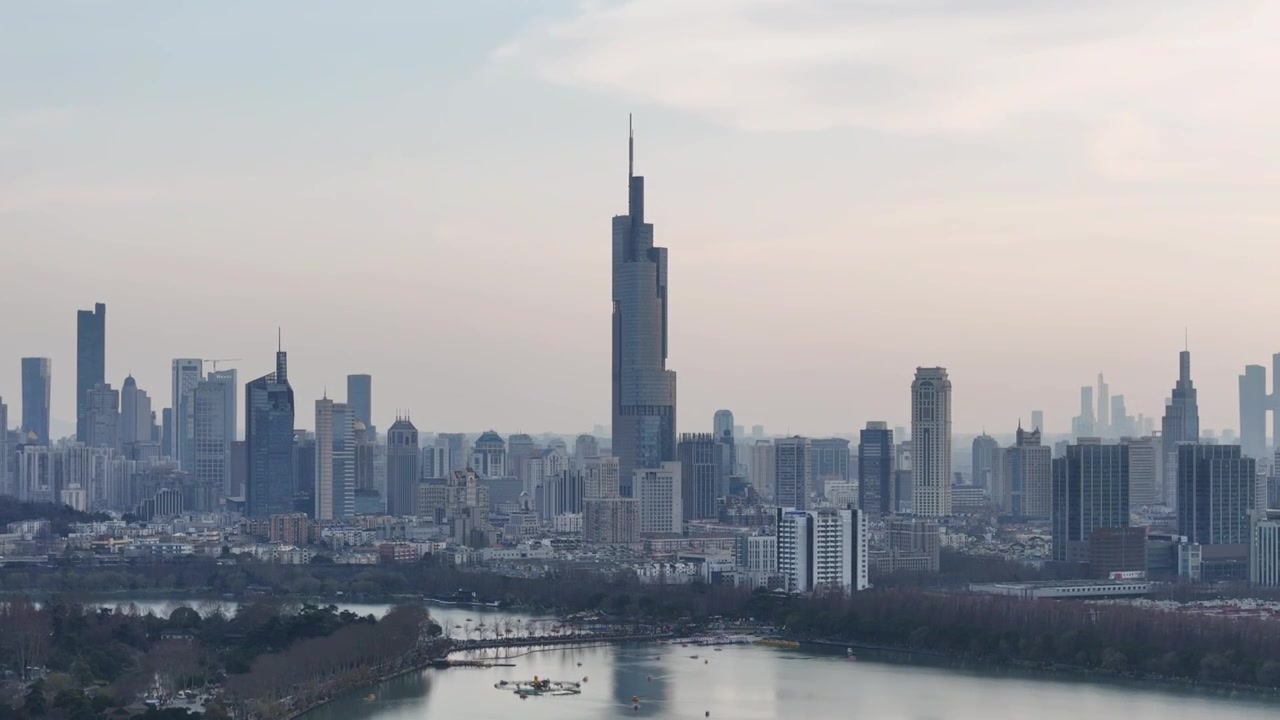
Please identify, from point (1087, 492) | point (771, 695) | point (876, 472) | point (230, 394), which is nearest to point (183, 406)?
point (230, 394)

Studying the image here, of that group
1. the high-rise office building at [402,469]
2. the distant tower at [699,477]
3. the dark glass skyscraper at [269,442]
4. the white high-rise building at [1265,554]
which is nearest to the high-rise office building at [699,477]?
the distant tower at [699,477]

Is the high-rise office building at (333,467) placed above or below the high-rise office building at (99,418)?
below

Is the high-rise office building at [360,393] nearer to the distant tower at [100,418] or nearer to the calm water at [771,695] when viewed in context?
the distant tower at [100,418]

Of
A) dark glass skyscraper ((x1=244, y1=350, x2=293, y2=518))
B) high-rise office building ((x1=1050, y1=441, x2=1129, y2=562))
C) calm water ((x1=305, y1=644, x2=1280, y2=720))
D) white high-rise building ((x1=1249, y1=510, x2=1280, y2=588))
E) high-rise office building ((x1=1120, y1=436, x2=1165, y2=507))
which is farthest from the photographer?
high-rise office building ((x1=1120, y1=436, x2=1165, y2=507))

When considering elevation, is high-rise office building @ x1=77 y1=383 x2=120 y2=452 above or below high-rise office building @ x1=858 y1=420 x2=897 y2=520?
above

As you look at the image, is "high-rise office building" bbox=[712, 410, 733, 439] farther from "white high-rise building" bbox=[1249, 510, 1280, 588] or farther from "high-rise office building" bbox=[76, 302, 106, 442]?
"white high-rise building" bbox=[1249, 510, 1280, 588]

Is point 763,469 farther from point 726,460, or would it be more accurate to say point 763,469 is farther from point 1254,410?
point 1254,410

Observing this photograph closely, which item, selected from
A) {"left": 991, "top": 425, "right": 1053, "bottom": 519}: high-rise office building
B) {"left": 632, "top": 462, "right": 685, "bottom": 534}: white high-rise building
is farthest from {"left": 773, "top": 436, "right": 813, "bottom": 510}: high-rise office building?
{"left": 632, "top": 462, "right": 685, "bottom": 534}: white high-rise building
